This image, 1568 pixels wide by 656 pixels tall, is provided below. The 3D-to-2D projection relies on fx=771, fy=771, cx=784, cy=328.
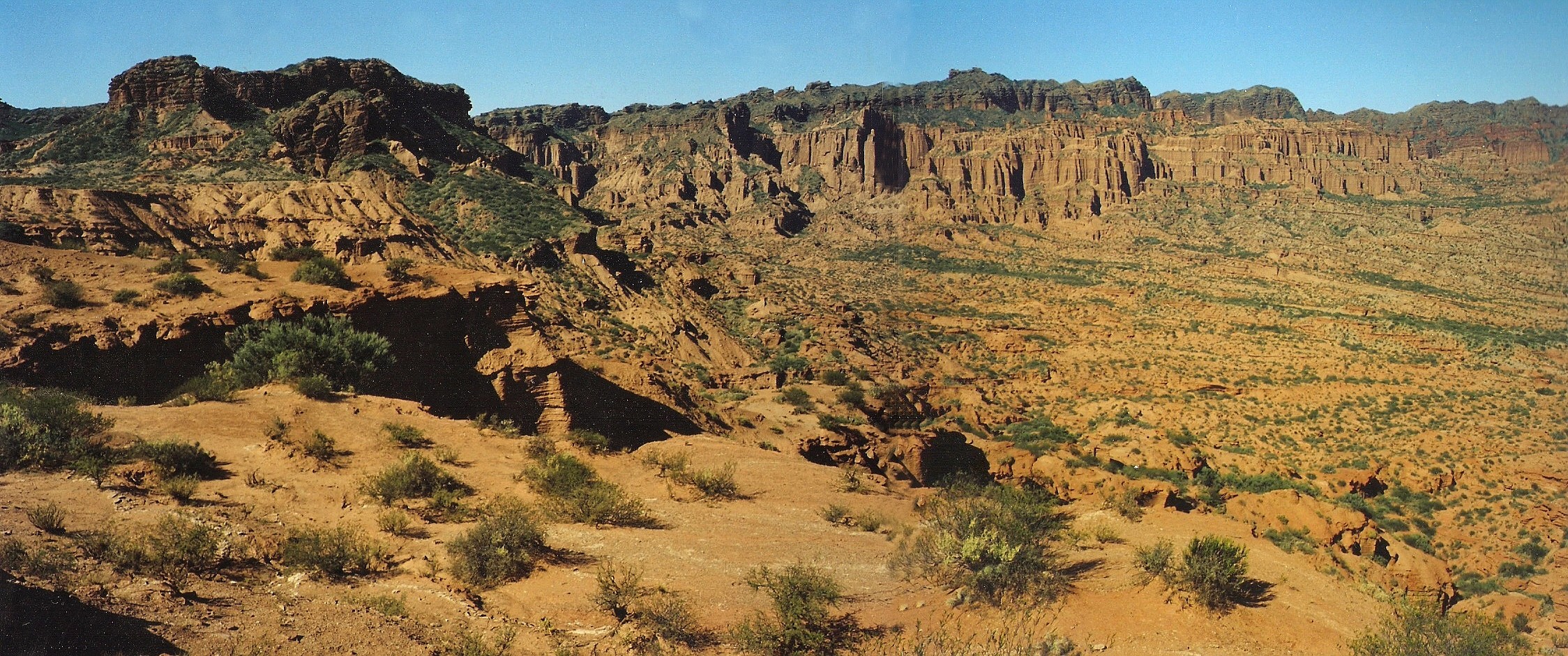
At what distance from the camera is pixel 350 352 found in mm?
14523

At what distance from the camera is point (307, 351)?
13.9 meters

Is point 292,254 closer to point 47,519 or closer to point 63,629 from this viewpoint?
point 47,519

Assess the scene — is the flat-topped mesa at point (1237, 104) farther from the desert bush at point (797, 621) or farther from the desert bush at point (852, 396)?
the desert bush at point (797, 621)

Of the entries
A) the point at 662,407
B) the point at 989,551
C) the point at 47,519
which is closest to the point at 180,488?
the point at 47,519

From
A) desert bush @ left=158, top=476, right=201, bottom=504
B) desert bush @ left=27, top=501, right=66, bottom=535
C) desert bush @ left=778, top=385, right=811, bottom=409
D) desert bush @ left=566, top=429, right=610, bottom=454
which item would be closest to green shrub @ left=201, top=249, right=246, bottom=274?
desert bush @ left=566, top=429, right=610, bottom=454

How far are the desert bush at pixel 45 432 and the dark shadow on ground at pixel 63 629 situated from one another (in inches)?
170

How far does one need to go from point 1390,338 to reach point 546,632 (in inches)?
2515

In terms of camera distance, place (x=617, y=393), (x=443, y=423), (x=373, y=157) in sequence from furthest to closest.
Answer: (x=373, y=157) → (x=617, y=393) → (x=443, y=423)

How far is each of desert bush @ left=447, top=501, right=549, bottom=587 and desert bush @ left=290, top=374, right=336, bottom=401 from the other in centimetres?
597

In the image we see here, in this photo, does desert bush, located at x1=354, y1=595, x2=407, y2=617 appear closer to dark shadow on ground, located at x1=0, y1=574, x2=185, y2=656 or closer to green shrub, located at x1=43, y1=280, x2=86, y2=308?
dark shadow on ground, located at x1=0, y1=574, x2=185, y2=656

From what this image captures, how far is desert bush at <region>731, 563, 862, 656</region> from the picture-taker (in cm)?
695

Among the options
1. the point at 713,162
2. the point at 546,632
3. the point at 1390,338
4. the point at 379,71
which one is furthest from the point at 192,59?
the point at 713,162

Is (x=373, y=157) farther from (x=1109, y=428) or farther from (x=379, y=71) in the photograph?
(x=1109, y=428)

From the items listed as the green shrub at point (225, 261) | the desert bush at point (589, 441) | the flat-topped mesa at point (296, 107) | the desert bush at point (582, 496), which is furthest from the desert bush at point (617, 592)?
the flat-topped mesa at point (296, 107)
